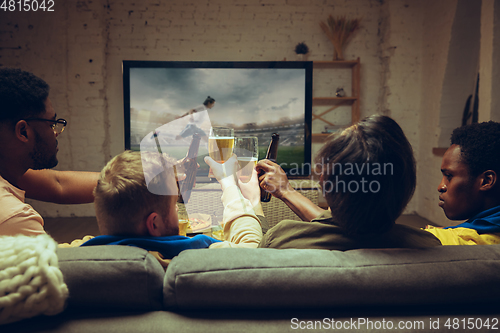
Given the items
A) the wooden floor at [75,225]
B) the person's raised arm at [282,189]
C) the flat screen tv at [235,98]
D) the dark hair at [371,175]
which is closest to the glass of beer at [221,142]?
the person's raised arm at [282,189]

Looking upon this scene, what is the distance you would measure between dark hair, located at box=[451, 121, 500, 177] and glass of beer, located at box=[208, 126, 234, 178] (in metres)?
0.87

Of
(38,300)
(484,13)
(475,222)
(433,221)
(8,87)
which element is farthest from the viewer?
(433,221)

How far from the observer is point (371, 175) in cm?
65

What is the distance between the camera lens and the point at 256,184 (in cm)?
116

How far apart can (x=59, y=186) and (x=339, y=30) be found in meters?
3.43

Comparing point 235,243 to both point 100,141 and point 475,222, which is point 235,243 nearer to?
point 475,222

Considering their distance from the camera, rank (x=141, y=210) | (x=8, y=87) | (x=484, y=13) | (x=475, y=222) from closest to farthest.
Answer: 1. (x=141, y=210)
2. (x=475, y=222)
3. (x=8, y=87)
4. (x=484, y=13)

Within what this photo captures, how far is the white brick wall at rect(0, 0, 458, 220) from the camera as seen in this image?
3389mm

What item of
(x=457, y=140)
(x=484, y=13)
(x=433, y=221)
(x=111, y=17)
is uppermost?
(x=111, y=17)

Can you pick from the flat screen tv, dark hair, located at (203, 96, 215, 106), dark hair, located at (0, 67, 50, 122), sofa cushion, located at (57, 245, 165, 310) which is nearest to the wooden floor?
the flat screen tv

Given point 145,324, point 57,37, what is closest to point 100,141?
point 57,37

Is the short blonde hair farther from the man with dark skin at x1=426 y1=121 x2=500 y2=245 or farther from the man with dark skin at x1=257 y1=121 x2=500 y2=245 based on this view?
the man with dark skin at x1=426 y1=121 x2=500 y2=245

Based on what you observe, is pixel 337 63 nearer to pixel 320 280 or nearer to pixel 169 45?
pixel 169 45

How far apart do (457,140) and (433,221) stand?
2744 millimetres
